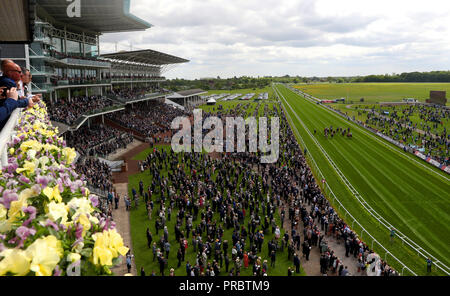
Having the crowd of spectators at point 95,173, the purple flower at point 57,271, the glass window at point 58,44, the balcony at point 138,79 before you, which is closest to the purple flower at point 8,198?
the purple flower at point 57,271

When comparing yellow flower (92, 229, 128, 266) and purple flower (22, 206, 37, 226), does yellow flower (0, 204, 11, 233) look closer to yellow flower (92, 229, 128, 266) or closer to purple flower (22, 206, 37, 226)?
Answer: purple flower (22, 206, 37, 226)

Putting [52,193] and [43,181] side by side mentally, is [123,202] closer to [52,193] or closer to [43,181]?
[43,181]

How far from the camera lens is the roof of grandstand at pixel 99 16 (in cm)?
3067

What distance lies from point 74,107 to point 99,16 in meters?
10.6

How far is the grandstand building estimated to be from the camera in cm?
2944

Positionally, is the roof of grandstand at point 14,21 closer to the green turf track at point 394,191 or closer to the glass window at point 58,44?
the green turf track at point 394,191

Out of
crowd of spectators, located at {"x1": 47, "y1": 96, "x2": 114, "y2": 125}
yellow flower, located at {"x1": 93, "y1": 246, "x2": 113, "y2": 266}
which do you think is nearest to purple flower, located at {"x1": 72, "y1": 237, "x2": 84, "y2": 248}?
yellow flower, located at {"x1": 93, "y1": 246, "x2": 113, "y2": 266}

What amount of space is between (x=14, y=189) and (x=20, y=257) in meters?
1.38

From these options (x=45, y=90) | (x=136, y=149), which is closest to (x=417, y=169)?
(x=136, y=149)

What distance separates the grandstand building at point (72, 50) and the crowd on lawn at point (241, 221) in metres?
12.8

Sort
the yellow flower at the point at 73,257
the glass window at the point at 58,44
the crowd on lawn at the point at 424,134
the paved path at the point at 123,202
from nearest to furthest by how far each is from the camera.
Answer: the yellow flower at the point at 73,257, the paved path at the point at 123,202, the crowd on lawn at the point at 424,134, the glass window at the point at 58,44

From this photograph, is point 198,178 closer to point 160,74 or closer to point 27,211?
point 27,211

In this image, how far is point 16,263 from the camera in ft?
7.46

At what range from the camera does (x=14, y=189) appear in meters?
3.37
